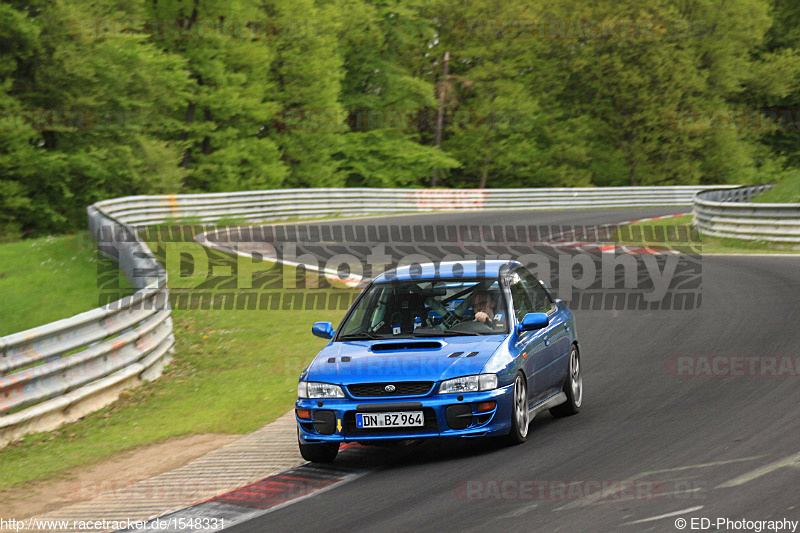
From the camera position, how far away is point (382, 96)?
194ft

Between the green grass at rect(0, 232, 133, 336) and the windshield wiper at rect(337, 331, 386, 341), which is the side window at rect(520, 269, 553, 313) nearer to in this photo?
the windshield wiper at rect(337, 331, 386, 341)

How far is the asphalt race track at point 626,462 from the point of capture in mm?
6008

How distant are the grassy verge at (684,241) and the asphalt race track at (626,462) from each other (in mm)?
13824

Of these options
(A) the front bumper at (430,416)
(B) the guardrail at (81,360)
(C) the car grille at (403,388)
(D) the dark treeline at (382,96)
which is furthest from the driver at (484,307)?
(D) the dark treeline at (382,96)

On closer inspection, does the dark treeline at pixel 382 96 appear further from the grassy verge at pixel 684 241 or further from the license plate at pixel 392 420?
the license plate at pixel 392 420

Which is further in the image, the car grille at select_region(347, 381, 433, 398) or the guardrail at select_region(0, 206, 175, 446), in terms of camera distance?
the guardrail at select_region(0, 206, 175, 446)

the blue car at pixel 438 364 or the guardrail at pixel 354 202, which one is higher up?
the blue car at pixel 438 364

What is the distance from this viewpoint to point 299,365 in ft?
42.3

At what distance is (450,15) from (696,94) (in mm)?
18725

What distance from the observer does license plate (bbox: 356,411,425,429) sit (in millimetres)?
7656

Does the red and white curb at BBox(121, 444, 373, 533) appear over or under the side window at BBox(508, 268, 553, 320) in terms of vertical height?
under

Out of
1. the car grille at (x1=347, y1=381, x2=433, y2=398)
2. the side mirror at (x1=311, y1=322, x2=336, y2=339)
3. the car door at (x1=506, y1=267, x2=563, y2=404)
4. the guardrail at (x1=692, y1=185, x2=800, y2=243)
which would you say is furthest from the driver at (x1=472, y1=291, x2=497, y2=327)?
the guardrail at (x1=692, y1=185, x2=800, y2=243)

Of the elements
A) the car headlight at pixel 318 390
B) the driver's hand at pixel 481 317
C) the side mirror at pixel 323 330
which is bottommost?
the car headlight at pixel 318 390

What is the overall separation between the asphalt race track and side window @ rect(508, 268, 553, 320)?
105 cm
